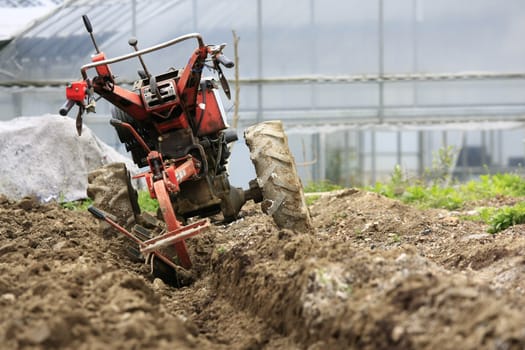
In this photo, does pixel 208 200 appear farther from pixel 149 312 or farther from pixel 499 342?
pixel 499 342

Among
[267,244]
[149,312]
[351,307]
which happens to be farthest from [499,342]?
[267,244]

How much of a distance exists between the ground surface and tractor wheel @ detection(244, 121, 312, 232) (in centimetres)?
23

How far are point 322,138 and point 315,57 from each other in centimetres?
129

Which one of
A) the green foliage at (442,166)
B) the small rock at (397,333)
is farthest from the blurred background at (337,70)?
the small rock at (397,333)

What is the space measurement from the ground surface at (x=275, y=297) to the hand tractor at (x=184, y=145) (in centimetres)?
25

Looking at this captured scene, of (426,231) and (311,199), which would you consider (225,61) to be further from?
(311,199)

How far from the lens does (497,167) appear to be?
14.0 m

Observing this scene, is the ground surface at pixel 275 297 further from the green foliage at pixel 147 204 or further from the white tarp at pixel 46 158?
the white tarp at pixel 46 158

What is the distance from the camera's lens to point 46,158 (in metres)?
11.1

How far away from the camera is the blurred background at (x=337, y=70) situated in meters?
13.5

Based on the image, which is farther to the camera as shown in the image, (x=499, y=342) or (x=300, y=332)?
(x=300, y=332)

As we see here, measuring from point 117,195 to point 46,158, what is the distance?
4641 mm

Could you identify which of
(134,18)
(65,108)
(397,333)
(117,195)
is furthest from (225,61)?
(134,18)

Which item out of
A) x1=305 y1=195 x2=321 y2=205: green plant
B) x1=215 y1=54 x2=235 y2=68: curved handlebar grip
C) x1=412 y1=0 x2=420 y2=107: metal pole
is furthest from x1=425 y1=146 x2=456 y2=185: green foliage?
x1=215 y1=54 x2=235 y2=68: curved handlebar grip
